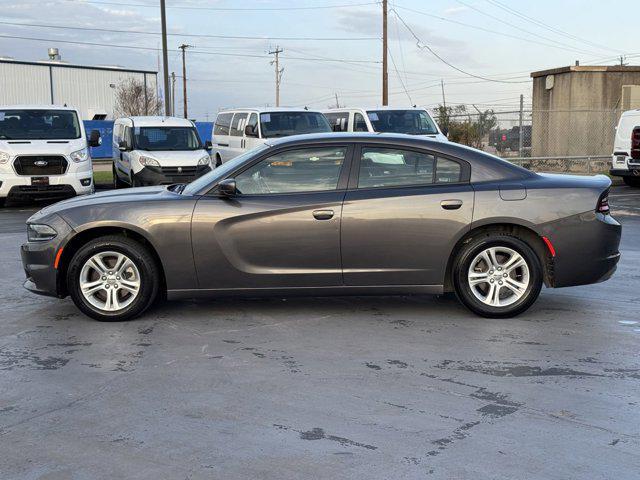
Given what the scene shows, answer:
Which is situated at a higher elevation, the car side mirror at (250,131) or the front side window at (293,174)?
the car side mirror at (250,131)

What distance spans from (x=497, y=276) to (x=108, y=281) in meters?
3.23

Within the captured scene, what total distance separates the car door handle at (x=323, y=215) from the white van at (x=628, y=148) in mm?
14474

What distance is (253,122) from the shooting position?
18859 millimetres

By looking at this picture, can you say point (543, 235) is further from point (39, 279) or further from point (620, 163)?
point (620, 163)

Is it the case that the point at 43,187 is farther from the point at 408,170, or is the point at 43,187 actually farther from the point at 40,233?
the point at 408,170

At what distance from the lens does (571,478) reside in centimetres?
351

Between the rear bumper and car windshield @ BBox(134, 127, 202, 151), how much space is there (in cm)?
1342

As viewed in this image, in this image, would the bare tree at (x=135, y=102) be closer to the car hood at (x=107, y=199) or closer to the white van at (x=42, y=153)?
the white van at (x=42, y=153)

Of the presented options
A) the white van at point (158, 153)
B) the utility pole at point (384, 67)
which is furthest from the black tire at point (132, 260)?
the utility pole at point (384, 67)

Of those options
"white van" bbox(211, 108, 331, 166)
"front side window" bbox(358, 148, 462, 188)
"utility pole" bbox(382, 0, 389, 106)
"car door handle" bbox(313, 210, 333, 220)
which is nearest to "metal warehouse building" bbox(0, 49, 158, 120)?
"utility pole" bbox(382, 0, 389, 106)

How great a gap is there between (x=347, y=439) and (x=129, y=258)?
3060mm

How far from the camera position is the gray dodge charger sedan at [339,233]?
6254 millimetres

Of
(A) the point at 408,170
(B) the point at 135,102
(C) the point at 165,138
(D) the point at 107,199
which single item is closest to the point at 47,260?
(D) the point at 107,199

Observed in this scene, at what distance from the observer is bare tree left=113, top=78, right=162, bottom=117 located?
55812 millimetres
